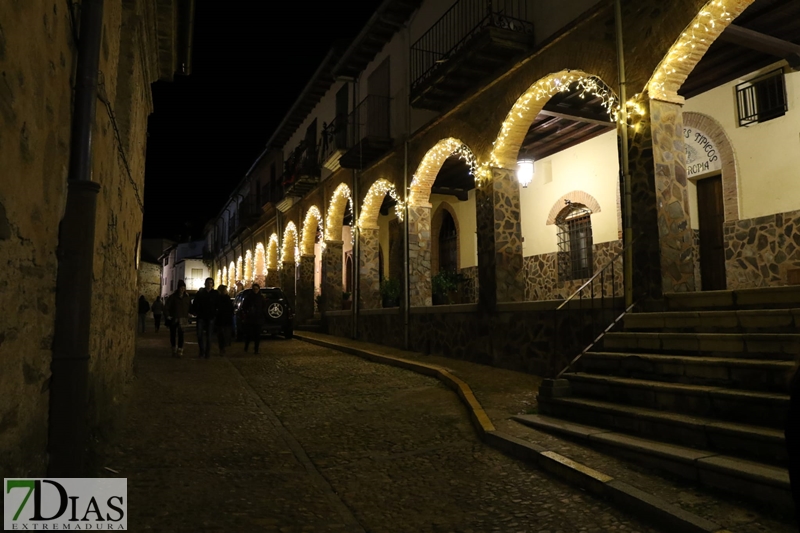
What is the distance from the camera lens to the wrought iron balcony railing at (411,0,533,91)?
9.37 meters

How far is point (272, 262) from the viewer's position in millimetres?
25844

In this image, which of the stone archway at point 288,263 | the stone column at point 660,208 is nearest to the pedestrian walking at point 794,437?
the stone column at point 660,208

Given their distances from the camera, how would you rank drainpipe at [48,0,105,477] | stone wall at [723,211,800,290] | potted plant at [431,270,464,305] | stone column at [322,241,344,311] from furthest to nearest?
1. stone column at [322,241,344,311]
2. potted plant at [431,270,464,305]
3. stone wall at [723,211,800,290]
4. drainpipe at [48,0,105,477]

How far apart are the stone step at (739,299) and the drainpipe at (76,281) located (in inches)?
231

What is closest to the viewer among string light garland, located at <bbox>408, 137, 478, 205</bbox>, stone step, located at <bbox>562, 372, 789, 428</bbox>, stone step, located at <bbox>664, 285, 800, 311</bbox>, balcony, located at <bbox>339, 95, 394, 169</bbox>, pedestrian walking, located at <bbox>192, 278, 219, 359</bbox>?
stone step, located at <bbox>562, 372, 789, 428</bbox>

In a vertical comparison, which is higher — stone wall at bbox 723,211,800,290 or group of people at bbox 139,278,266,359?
stone wall at bbox 723,211,800,290

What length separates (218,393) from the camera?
8000mm

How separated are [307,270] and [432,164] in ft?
30.7

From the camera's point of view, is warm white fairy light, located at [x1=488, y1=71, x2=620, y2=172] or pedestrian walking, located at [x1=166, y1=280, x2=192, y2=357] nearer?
warm white fairy light, located at [x1=488, y1=71, x2=620, y2=172]

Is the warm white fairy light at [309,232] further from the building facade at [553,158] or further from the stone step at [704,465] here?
the stone step at [704,465]

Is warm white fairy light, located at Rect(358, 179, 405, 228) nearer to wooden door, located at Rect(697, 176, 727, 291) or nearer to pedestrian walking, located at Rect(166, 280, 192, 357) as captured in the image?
pedestrian walking, located at Rect(166, 280, 192, 357)

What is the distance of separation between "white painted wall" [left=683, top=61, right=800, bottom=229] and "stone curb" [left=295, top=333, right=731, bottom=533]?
5.81 m

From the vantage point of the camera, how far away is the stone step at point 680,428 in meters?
3.98

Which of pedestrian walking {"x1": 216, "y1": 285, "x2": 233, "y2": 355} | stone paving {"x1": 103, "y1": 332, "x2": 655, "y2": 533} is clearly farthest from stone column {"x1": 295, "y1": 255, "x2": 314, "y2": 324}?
stone paving {"x1": 103, "y1": 332, "x2": 655, "y2": 533}
